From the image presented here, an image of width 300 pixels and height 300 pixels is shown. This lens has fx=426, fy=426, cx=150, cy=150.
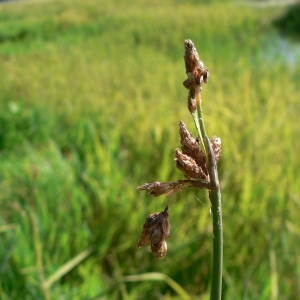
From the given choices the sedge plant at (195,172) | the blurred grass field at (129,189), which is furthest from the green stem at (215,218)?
the blurred grass field at (129,189)

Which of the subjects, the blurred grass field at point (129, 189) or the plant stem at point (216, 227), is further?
the blurred grass field at point (129, 189)

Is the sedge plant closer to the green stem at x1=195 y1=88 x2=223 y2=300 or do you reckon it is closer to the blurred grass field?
the green stem at x1=195 y1=88 x2=223 y2=300

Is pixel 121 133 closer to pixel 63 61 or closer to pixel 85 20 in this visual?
pixel 63 61

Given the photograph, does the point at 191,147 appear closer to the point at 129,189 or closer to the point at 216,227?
the point at 216,227

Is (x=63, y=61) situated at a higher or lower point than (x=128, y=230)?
higher

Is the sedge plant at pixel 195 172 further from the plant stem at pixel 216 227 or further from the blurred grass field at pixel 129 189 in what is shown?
the blurred grass field at pixel 129 189

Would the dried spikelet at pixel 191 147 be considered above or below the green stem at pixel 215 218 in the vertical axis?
above

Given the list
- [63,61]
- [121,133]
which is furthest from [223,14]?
[121,133]
